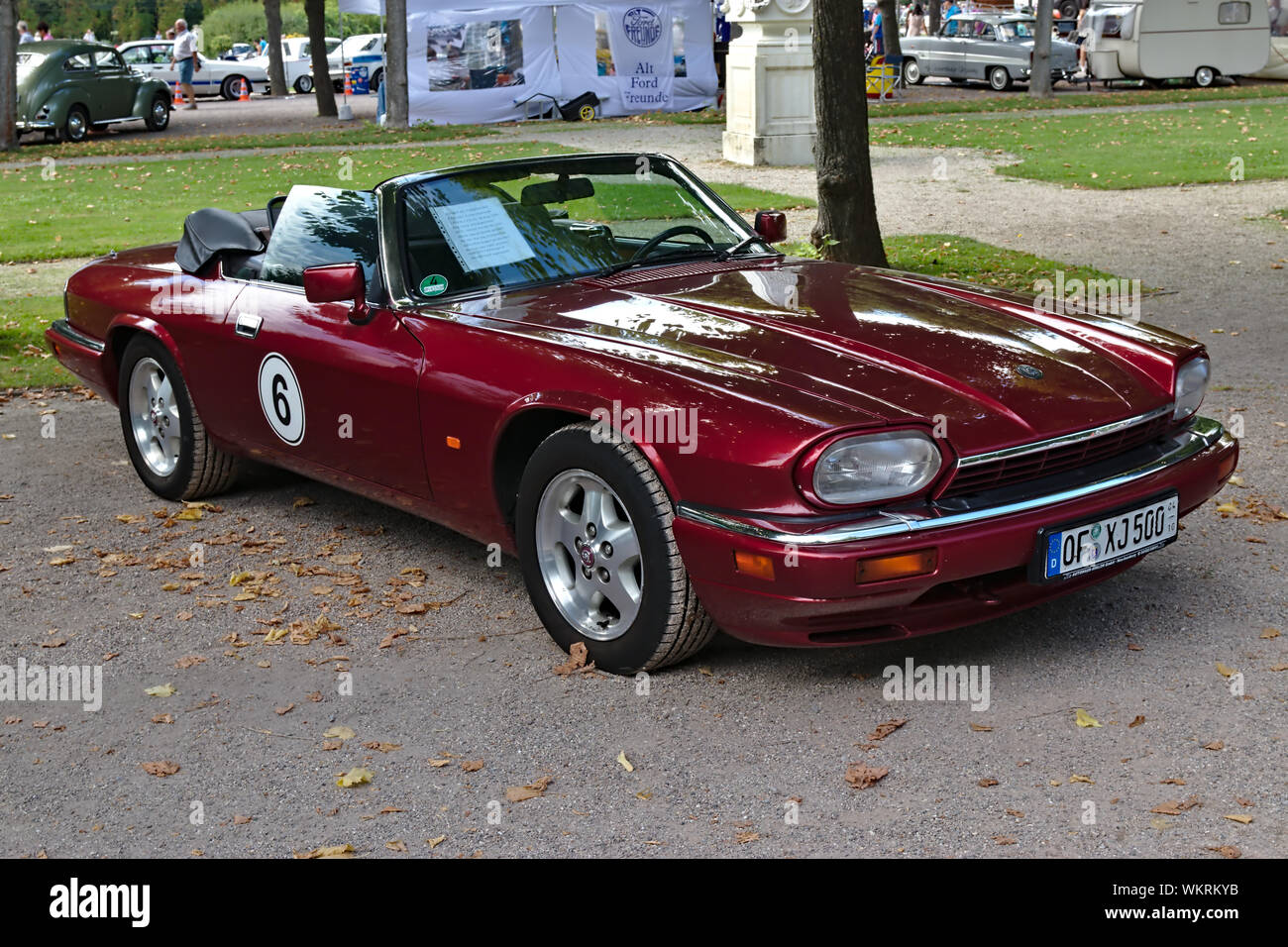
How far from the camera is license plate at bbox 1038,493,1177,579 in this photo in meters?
3.85

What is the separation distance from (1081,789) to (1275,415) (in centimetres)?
405

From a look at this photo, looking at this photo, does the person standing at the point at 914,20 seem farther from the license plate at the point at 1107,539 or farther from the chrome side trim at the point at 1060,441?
the license plate at the point at 1107,539

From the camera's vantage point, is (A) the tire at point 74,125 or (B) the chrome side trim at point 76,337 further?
(A) the tire at point 74,125

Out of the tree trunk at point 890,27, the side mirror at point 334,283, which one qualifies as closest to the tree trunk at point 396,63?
the tree trunk at point 890,27

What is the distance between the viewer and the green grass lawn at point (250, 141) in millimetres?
22922

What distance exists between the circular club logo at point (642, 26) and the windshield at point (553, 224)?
22.9 metres

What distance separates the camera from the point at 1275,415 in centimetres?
682

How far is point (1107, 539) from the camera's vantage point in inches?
156

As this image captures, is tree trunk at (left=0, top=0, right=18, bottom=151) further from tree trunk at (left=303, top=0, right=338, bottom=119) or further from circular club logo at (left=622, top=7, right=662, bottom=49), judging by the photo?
circular club logo at (left=622, top=7, right=662, bottom=49)

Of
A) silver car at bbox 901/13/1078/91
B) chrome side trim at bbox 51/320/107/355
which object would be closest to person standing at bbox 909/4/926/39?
silver car at bbox 901/13/1078/91

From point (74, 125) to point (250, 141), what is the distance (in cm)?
384

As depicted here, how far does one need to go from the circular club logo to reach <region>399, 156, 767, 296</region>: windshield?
2289 centimetres

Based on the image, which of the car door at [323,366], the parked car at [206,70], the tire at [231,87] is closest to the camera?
the car door at [323,366]
